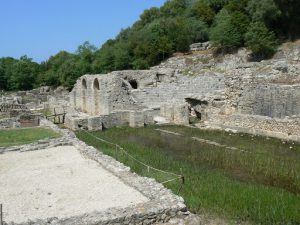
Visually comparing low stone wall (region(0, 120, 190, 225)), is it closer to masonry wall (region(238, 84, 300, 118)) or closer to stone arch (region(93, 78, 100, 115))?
masonry wall (region(238, 84, 300, 118))

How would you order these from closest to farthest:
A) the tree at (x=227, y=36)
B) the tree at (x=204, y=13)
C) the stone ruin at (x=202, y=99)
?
the stone ruin at (x=202, y=99) → the tree at (x=227, y=36) → the tree at (x=204, y=13)

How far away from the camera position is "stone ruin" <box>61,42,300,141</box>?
1870 cm

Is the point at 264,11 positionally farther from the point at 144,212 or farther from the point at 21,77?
the point at 21,77

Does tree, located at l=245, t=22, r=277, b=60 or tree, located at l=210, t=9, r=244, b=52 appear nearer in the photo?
tree, located at l=245, t=22, r=277, b=60

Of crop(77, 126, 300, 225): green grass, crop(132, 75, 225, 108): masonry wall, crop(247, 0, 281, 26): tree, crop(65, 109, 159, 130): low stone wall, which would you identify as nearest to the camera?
crop(77, 126, 300, 225): green grass

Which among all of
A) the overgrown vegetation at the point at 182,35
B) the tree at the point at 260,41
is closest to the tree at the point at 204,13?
the overgrown vegetation at the point at 182,35

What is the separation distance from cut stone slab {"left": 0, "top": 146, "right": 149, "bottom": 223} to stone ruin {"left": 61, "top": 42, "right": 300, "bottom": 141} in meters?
7.80

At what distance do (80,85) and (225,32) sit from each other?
17519 millimetres

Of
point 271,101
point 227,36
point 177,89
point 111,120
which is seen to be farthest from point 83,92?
point 271,101

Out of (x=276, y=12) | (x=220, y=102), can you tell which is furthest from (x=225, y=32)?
(x=220, y=102)

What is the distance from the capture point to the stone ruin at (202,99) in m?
18.7

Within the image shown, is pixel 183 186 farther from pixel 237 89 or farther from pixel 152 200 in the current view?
pixel 237 89

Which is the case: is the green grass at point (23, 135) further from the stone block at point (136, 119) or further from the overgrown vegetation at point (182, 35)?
the overgrown vegetation at point (182, 35)

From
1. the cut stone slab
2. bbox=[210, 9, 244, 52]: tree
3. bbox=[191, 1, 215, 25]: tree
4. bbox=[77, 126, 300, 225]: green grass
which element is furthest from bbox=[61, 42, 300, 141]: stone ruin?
bbox=[191, 1, 215, 25]: tree
